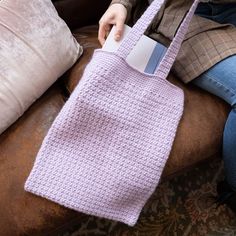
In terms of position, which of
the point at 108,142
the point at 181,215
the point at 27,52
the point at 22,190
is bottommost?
the point at 181,215

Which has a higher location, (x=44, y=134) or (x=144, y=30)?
(x=144, y=30)

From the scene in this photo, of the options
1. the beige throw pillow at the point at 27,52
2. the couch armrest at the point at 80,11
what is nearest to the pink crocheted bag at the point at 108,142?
the beige throw pillow at the point at 27,52

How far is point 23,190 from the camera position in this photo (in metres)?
0.77

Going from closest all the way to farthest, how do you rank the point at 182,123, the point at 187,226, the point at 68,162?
the point at 68,162, the point at 182,123, the point at 187,226

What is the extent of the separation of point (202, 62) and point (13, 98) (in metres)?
0.46

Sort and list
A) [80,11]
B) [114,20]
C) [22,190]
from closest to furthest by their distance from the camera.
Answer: [22,190], [114,20], [80,11]

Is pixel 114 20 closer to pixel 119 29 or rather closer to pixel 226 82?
pixel 119 29

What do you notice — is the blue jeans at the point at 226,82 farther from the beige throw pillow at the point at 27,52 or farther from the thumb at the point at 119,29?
the beige throw pillow at the point at 27,52

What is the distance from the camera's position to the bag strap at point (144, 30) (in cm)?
79

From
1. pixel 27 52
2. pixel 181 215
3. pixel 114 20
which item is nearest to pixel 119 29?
pixel 114 20

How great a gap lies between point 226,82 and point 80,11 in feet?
1.50

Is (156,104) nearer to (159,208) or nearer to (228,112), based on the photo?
(228,112)

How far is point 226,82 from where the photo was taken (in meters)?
0.88

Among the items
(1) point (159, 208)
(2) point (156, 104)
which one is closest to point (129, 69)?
(2) point (156, 104)
